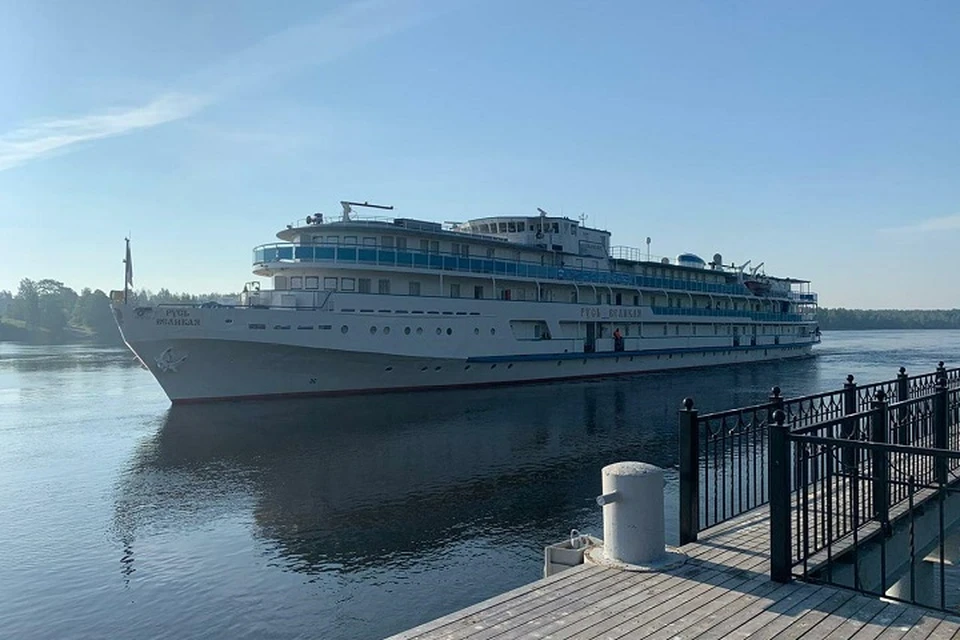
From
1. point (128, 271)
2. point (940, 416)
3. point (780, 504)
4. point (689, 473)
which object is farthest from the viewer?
point (128, 271)

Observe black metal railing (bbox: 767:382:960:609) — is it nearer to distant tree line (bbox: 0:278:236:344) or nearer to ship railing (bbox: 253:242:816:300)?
ship railing (bbox: 253:242:816:300)

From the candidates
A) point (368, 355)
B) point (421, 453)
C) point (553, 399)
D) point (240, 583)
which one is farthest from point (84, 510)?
point (553, 399)

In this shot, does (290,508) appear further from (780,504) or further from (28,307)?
(28,307)

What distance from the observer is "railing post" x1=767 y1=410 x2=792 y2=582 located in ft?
18.1

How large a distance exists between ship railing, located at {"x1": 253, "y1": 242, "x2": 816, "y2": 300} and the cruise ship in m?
0.07

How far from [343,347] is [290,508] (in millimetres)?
16009

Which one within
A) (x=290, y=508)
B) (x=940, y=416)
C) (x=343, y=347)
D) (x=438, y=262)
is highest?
(x=438, y=262)

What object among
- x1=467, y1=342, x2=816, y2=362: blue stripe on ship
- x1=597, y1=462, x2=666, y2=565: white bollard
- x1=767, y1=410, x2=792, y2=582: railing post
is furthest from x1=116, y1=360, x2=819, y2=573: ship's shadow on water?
Result: x1=767, y1=410, x2=792, y2=582: railing post

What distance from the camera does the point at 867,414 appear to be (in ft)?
21.2

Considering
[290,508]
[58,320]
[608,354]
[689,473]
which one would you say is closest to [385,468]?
[290,508]

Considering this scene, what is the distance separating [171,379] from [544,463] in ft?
61.6

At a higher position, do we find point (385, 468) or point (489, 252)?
point (489, 252)

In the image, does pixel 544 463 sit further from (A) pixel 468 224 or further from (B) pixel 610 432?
(A) pixel 468 224

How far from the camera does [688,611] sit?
4.99m
